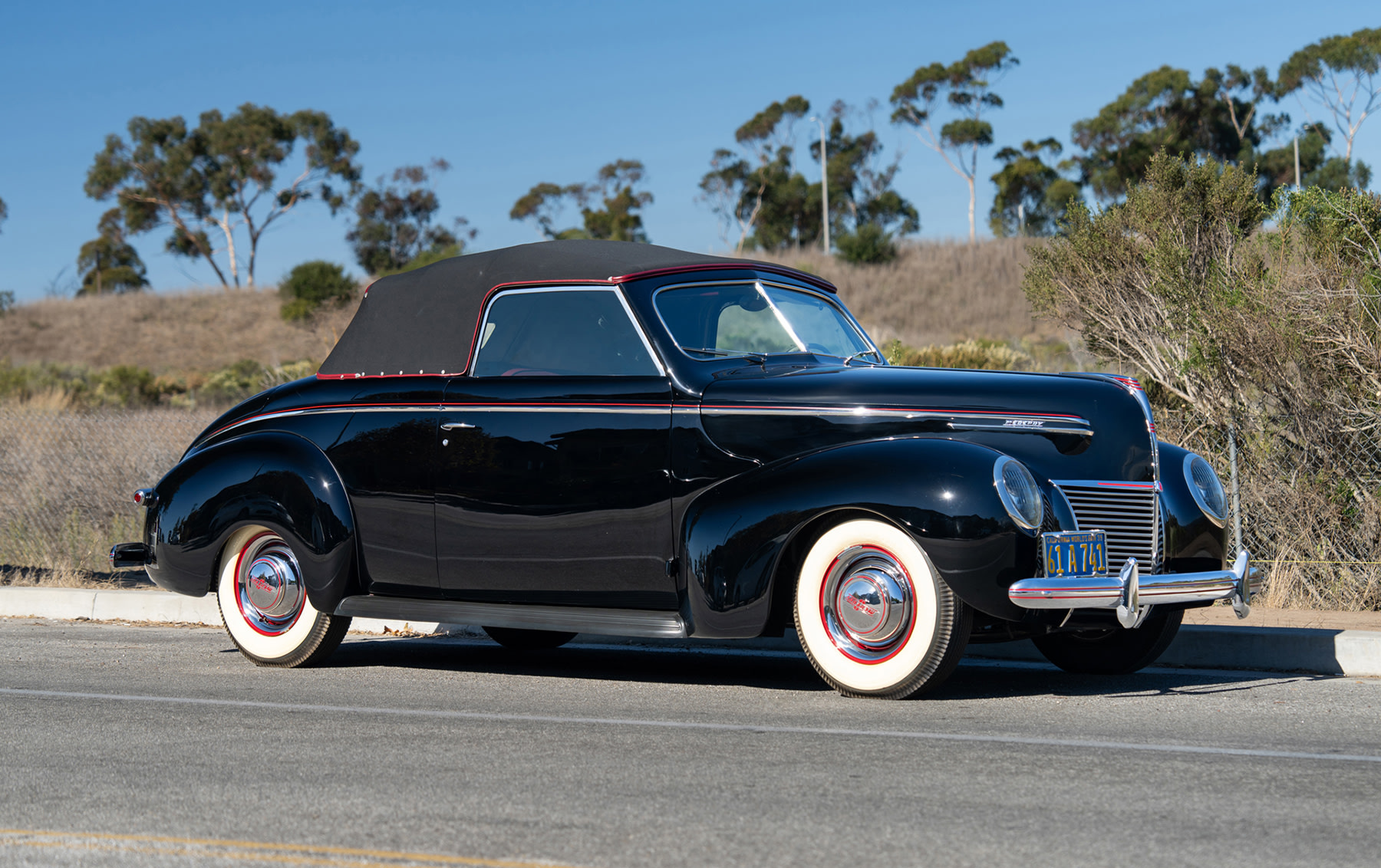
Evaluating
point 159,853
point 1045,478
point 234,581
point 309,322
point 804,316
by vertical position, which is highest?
point 309,322

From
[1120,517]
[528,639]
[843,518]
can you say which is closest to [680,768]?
[843,518]

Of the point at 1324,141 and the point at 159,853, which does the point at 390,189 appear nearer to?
the point at 1324,141

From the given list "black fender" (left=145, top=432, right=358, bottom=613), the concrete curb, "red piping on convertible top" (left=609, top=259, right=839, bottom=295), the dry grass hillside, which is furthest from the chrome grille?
the dry grass hillside

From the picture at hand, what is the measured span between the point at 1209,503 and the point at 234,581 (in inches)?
204

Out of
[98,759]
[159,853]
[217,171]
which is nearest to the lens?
[159,853]

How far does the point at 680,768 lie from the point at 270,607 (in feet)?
11.8

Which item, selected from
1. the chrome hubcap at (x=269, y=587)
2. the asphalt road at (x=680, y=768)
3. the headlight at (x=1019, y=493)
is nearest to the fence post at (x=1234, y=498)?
the asphalt road at (x=680, y=768)

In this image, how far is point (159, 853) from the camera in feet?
13.1

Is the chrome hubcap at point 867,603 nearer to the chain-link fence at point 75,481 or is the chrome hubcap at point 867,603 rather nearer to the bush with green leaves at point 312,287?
the chain-link fence at point 75,481

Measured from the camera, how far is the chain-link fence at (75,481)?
499 inches

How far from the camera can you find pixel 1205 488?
6859 mm

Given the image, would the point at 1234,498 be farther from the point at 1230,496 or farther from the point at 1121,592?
the point at 1121,592

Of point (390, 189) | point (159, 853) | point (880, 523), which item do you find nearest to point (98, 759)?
point (159, 853)

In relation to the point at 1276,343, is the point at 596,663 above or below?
below
